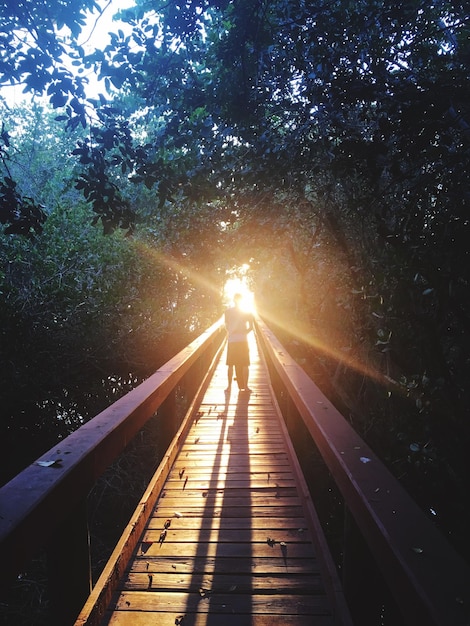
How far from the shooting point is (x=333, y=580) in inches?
83.5

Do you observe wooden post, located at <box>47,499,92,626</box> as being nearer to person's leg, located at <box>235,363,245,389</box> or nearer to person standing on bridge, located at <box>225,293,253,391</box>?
person standing on bridge, located at <box>225,293,253,391</box>

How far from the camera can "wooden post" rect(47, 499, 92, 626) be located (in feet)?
5.18

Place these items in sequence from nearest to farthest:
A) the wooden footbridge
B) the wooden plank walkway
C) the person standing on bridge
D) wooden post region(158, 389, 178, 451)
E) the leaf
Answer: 1. the wooden footbridge
2. the leaf
3. the wooden plank walkway
4. wooden post region(158, 389, 178, 451)
5. the person standing on bridge

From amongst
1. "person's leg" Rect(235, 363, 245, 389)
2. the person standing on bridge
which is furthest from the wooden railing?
"person's leg" Rect(235, 363, 245, 389)

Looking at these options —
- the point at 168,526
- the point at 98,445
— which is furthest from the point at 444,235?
the point at 168,526

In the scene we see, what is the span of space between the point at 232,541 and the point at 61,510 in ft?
5.45

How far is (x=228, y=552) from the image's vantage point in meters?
2.58

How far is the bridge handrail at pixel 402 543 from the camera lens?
39.5 inches

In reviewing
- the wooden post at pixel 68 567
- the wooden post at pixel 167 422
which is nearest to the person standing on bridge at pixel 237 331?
the wooden post at pixel 167 422

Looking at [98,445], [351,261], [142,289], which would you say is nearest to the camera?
[98,445]

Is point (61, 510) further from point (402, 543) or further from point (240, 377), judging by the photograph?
point (240, 377)

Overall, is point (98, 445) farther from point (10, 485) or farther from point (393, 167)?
point (393, 167)

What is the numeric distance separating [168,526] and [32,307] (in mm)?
6709

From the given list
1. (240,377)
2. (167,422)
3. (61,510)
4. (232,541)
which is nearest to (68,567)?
(61,510)
